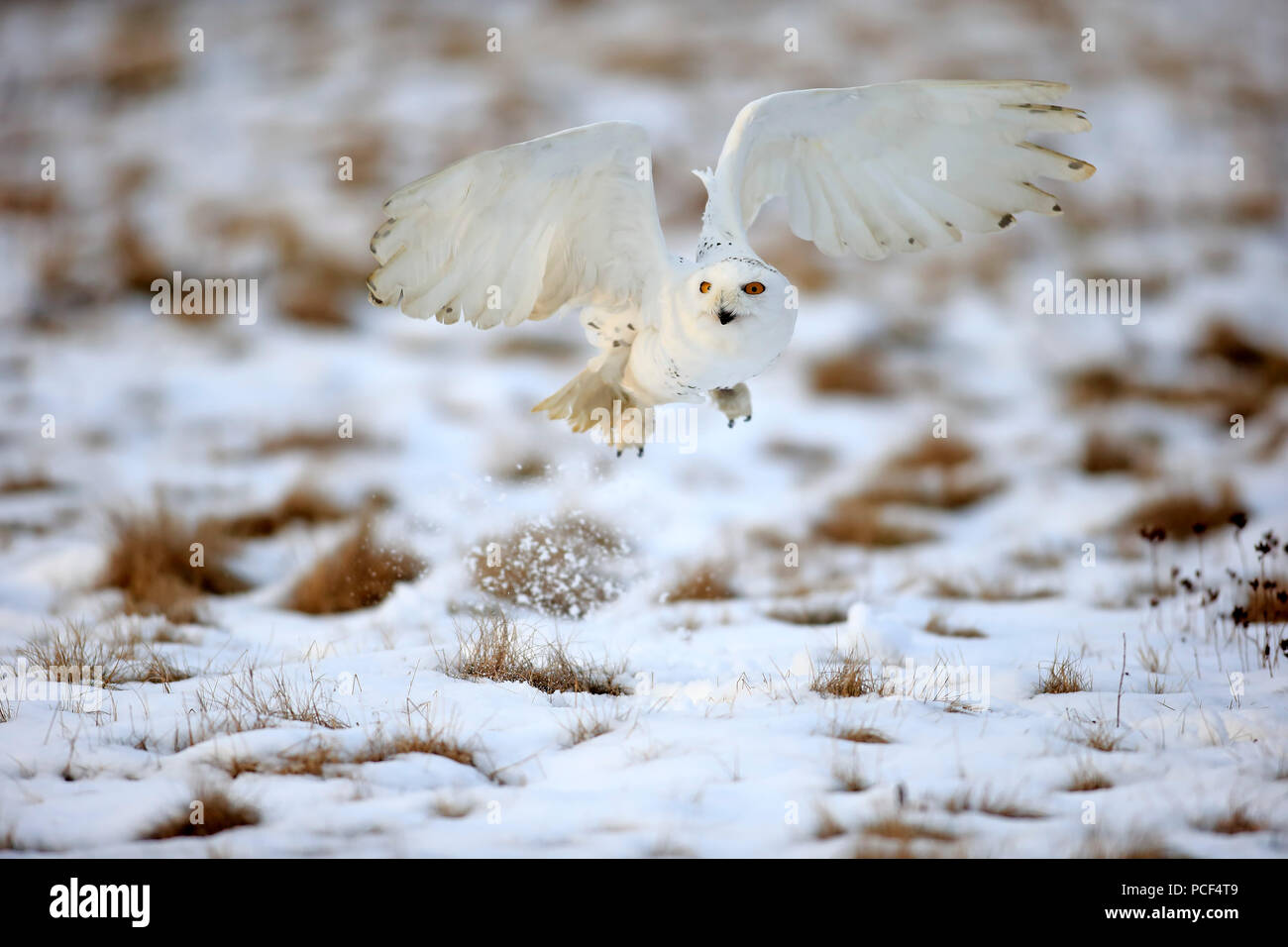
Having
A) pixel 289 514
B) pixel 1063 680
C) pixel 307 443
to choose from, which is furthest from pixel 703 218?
pixel 307 443

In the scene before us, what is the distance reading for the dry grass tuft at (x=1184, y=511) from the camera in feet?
23.0

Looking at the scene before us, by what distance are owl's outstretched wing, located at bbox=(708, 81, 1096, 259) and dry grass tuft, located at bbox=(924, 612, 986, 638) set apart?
1.62 metres

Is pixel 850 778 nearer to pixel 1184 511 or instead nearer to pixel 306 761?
pixel 306 761

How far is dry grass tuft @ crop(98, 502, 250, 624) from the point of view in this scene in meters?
5.70

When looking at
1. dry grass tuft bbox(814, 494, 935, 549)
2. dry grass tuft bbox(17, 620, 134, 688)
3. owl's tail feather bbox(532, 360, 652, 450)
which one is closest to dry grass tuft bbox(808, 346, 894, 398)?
dry grass tuft bbox(814, 494, 935, 549)

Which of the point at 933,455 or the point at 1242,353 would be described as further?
the point at 1242,353

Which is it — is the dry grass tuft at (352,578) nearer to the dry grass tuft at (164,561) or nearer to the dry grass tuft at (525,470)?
the dry grass tuft at (164,561)

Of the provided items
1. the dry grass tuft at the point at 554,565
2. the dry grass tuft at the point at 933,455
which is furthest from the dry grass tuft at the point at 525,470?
the dry grass tuft at the point at 933,455

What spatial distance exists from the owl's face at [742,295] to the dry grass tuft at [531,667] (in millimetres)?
1308

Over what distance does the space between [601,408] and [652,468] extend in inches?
151

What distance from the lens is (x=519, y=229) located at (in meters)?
3.84

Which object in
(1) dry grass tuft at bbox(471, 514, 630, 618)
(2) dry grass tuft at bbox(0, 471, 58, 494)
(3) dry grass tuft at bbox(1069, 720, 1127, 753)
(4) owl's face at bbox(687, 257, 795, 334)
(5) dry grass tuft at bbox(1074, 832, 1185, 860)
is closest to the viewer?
(5) dry grass tuft at bbox(1074, 832, 1185, 860)

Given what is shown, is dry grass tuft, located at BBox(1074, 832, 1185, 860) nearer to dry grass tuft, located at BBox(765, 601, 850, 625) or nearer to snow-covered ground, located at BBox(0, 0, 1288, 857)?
snow-covered ground, located at BBox(0, 0, 1288, 857)

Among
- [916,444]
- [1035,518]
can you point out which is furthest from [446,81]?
[1035,518]
